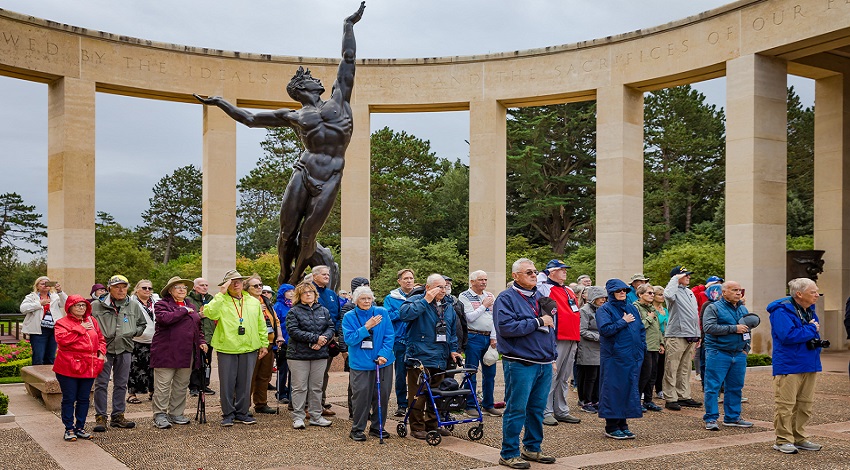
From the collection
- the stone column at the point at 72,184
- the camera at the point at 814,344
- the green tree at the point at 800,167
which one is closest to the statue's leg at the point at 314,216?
the camera at the point at 814,344

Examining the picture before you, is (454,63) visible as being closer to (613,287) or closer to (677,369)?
(677,369)

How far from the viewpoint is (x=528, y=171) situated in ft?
134

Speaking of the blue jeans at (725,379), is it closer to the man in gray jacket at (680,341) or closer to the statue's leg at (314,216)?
the man in gray jacket at (680,341)

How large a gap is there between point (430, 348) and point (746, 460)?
3.25 metres

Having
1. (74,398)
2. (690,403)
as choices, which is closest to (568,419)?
(690,403)

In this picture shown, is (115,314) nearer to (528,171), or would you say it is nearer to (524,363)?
(524,363)

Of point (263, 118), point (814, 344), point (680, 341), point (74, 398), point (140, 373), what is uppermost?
point (263, 118)

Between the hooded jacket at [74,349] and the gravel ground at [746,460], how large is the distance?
5151 mm

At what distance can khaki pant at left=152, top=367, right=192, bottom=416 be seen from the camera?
9.16 meters

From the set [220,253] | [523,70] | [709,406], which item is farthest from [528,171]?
[709,406]

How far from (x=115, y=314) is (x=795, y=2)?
1452 cm

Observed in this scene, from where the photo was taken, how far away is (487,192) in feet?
69.5

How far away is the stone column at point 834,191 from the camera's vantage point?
1991 centimetres

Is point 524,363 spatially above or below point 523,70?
below
